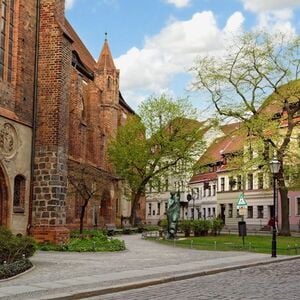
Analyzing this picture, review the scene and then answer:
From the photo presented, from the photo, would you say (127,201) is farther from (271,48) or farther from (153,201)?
(153,201)

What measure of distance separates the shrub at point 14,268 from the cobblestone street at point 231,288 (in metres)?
3.09

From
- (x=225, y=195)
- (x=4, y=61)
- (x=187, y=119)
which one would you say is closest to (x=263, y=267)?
(x=4, y=61)

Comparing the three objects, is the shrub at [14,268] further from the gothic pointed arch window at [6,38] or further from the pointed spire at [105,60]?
the pointed spire at [105,60]

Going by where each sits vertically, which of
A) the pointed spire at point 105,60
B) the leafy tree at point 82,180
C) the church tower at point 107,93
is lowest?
the leafy tree at point 82,180

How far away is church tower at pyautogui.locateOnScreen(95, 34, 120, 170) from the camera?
56781 mm

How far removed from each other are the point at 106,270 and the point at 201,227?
73.8 feet

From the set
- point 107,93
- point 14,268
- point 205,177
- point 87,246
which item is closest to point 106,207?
point 107,93

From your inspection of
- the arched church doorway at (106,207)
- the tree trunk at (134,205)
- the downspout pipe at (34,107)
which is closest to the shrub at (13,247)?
the downspout pipe at (34,107)

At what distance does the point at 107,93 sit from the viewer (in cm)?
5753

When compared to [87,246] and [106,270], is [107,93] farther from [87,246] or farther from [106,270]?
[106,270]

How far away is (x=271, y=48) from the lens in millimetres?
40750

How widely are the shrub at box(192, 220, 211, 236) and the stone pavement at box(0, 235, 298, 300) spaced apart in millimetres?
13316

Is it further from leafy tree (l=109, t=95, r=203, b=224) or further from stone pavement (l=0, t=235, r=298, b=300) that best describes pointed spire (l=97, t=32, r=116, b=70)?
stone pavement (l=0, t=235, r=298, b=300)

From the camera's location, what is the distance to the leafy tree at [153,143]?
5678 cm
